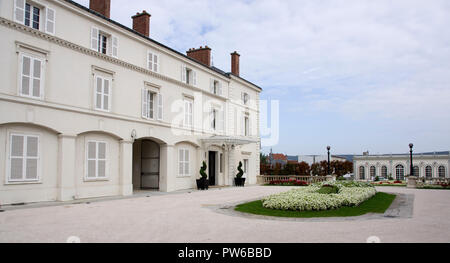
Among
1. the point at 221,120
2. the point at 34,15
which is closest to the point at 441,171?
the point at 221,120

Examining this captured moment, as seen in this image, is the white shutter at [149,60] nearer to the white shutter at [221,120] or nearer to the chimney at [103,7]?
the chimney at [103,7]

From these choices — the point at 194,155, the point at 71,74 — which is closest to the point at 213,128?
the point at 194,155

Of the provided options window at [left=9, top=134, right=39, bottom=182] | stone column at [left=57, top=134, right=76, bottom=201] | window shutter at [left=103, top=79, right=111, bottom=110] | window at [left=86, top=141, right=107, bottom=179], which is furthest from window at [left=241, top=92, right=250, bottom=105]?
window at [left=9, top=134, right=39, bottom=182]

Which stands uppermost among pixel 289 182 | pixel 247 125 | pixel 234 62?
pixel 234 62

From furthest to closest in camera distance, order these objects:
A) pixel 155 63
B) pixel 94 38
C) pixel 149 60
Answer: pixel 155 63, pixel 149 60, pixel 94 38

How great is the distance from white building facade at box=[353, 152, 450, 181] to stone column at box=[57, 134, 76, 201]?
182 ft

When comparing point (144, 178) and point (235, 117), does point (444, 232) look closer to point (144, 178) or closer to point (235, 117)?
point (144, 178)

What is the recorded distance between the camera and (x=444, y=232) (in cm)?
766

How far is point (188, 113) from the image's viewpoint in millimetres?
21891

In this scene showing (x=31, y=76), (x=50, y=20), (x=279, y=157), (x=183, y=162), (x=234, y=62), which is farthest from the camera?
(x=279, y=157)

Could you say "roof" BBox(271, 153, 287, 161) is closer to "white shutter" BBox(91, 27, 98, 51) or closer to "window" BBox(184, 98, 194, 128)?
"window" BBox(184, 98, 194, 128)

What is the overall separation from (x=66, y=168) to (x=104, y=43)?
5.97 metres

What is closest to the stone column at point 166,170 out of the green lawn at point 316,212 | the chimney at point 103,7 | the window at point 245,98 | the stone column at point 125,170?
the stone column at point 125,170

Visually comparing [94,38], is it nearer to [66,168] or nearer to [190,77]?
[66,168]
